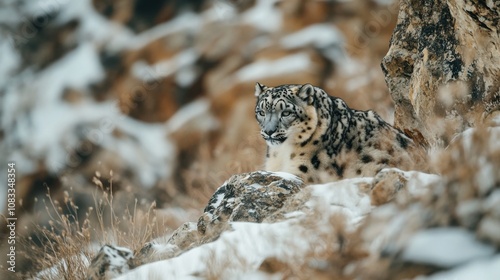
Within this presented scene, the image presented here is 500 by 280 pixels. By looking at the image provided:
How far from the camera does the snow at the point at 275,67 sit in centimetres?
2330

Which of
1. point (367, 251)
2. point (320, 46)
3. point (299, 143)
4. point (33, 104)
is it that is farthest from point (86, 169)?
point (367, 251)

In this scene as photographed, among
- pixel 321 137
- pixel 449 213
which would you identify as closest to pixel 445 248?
pixel 449 213

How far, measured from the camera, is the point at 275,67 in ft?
77.5

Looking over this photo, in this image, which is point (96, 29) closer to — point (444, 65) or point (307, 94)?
point (307, 94)

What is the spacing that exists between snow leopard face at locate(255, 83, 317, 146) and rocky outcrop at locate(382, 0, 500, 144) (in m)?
0.91

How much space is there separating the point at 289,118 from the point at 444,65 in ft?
4.66

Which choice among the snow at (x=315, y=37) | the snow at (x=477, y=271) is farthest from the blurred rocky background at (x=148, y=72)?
the snow at (x=477, y=271)

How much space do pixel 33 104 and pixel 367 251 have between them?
71.0ft

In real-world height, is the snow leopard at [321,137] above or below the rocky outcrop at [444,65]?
below

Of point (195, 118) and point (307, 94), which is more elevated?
point (307, 94)

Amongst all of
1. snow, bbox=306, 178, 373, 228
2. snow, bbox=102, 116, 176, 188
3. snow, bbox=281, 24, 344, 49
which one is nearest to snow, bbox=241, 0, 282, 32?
snow, bbox=281, 24, 344, 49

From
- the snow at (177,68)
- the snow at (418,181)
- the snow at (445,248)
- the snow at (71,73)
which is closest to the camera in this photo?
the snow at (445,248)

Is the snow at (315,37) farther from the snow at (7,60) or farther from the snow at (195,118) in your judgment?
the snow at (7,60)

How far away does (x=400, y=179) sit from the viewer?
5.40 meters
